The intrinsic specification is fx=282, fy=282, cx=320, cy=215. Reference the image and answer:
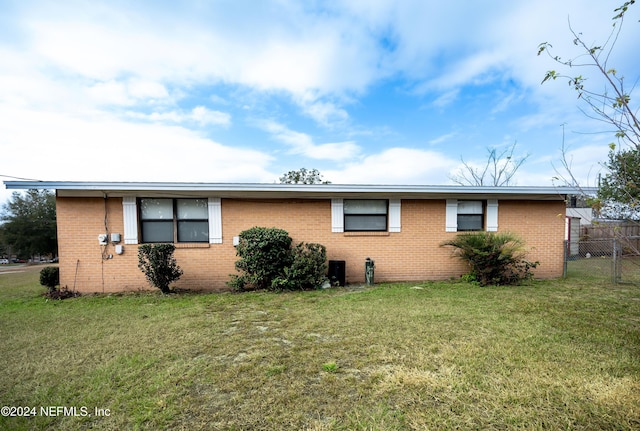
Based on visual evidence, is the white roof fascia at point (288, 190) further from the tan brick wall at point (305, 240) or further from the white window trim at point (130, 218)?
the tan brick wall at point (305, 240)

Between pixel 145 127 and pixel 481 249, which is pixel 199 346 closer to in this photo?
pixel 481 249

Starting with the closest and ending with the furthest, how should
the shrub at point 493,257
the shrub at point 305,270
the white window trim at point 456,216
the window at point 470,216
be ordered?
the shrub at point 305,270 < the shrub at point 493,257 < the white window trim at point 456,216 < the window at point 470,216

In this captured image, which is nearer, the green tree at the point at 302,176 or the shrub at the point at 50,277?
the shrub at the point at 50,277

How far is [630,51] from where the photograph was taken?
275cm

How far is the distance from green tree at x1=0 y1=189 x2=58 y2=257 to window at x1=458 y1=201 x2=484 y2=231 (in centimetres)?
3234

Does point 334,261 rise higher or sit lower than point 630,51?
lower

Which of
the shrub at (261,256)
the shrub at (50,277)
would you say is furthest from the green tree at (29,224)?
the shrub at (261,256)

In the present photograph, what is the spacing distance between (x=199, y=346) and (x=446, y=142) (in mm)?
16422

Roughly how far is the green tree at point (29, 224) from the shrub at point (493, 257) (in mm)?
32670

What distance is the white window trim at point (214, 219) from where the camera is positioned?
762 centimetres

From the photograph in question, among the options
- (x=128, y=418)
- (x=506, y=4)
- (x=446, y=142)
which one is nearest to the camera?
(x=128, y=418)

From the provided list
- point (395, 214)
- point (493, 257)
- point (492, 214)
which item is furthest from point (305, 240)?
point (492, 214)

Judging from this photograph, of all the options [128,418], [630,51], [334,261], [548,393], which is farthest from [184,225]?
[630,51]

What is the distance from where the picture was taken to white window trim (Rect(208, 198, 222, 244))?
7617mm
